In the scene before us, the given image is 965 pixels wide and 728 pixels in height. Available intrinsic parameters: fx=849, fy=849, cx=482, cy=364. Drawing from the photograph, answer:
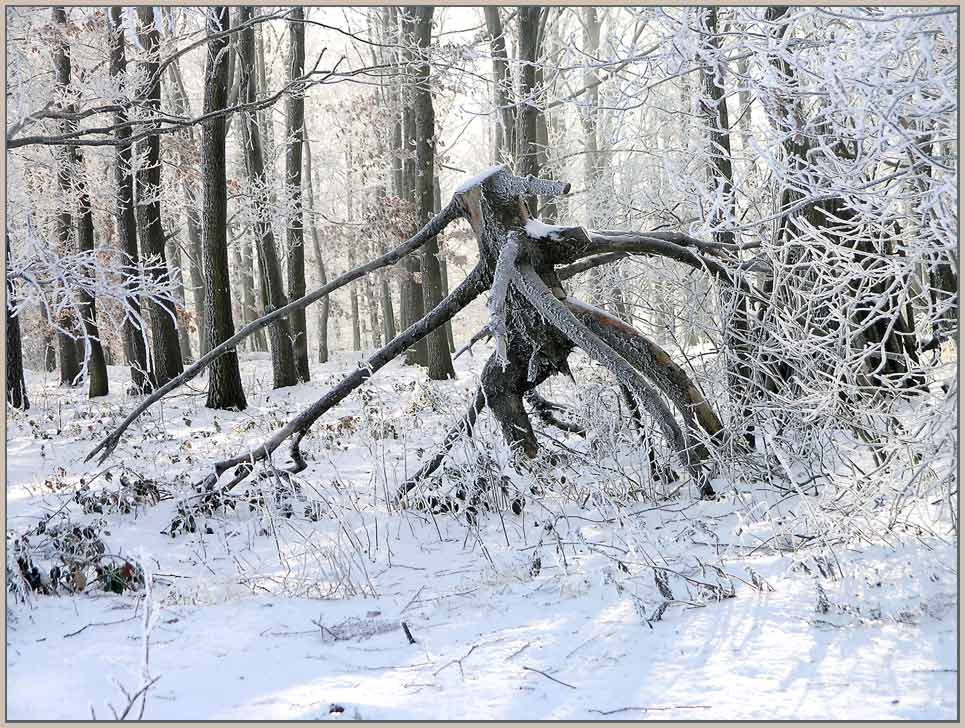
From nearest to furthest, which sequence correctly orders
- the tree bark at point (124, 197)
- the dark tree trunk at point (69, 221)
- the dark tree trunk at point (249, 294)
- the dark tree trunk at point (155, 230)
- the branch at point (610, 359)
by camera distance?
the branch at point (610, 359), the dark tree trunk at point (69, 221), the tree bark at point (124, 197), the dark tree trunk at point (155, 230), the dark tree trunk at point (249, 294)

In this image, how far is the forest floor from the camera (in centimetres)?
309

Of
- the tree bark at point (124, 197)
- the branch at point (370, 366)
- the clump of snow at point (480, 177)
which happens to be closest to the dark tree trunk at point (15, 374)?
the tree bark at point (124, 197)

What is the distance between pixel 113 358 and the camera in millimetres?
26500

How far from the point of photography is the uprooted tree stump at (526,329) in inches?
224

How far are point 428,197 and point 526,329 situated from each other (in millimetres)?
10199

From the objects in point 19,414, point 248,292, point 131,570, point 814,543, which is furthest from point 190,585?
point 248,292

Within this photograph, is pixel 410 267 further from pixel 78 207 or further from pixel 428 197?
pixel 78 207

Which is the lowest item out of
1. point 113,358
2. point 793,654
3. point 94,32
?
point 793,654

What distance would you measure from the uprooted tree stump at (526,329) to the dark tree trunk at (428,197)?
338 inches

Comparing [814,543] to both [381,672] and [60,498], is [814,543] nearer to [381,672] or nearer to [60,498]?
[381,672]

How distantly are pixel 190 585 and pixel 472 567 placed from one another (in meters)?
1.60

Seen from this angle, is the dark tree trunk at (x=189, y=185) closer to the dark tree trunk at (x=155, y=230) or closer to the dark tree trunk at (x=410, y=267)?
the dark tree trunk at (x=155, y=230)

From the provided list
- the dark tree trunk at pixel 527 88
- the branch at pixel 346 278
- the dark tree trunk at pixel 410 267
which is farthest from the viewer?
the dark tree trunk at pixel 410 267

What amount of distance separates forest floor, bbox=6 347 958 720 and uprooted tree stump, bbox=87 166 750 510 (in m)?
0.36
